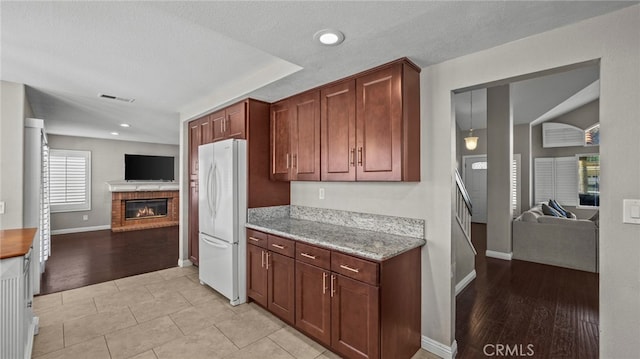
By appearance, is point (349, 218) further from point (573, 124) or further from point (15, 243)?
point (573, 124)

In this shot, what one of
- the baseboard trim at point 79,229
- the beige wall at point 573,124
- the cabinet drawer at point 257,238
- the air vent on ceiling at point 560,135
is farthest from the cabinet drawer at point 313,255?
the air vent on ceiling at point 560,135

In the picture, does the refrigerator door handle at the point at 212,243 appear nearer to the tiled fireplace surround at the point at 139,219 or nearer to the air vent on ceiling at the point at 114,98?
the air vent on ceiling at the point at 114,98

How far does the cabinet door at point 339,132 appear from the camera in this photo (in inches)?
96.0

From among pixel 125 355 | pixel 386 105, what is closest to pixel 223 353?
pixel 125 355

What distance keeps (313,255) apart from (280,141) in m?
1.47

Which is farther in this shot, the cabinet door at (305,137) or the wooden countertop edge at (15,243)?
the cabinet door at (305,137)

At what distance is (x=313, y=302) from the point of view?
2264 mm

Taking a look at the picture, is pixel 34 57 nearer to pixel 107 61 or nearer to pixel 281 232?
pixel 107 61

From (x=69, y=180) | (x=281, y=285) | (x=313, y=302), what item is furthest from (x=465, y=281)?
(x=69, y=180)

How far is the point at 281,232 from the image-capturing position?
258 centimetres

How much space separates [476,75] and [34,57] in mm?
3715

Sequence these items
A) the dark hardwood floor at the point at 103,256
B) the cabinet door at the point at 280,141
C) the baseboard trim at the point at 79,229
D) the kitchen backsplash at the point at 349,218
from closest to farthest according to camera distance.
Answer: the kitchen backsplash at the point at 349,218 < the cabinet door at the point at 280,141 < the dark hardwood floor at the point at 103,256 < the baseboard trim at the point at 79,229

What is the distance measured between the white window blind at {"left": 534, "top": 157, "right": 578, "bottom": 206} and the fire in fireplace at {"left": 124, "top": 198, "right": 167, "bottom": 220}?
10305mm

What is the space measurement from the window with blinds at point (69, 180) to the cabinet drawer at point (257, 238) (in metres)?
6.46
